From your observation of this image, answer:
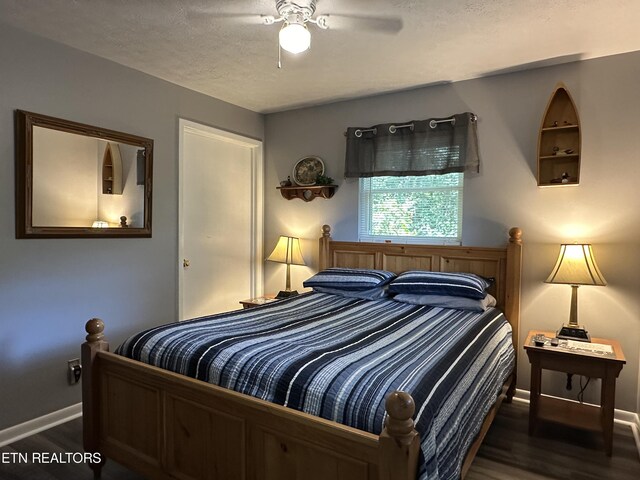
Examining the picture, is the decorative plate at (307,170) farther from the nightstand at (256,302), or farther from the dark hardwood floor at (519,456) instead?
the dark hardwood floor at (519,456)

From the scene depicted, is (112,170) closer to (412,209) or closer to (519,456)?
(412,209)

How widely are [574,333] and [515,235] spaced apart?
745 millimetres

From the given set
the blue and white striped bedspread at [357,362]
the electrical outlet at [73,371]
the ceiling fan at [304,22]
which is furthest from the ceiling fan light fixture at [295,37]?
the electrical outlet at [73,371]

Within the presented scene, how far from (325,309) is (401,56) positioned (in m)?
1.80

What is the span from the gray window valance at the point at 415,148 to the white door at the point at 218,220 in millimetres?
1136

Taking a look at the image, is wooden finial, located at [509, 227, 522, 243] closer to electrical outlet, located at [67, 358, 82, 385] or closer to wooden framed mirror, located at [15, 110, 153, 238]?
wooden framed mirror, located at [15, 110, 153, 238]

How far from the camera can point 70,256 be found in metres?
2.67

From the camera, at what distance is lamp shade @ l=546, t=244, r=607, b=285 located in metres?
2.51

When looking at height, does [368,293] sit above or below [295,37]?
below

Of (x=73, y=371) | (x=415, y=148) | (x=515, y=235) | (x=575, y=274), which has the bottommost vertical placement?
(x=73, y=371)

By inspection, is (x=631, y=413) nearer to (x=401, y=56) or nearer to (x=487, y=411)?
(x=487, y=411)

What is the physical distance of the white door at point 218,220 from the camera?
3.56 metres

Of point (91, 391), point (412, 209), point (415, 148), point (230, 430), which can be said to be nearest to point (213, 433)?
point (230, 430)

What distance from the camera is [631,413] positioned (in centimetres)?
264
